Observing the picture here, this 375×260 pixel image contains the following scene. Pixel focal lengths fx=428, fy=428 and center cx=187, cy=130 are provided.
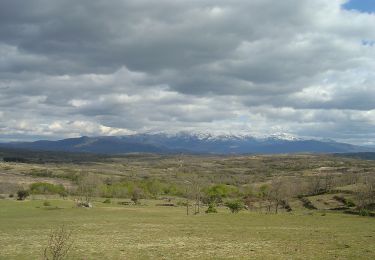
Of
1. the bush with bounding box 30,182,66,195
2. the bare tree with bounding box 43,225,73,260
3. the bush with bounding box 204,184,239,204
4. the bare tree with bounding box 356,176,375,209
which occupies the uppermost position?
the bare tree with bounding box 43,225,73,260

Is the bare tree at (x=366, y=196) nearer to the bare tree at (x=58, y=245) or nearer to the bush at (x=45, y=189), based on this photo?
the bare tree at (x=58, y=245)

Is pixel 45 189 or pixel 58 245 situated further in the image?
pixel 45 189

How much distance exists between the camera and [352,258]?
1140 inches

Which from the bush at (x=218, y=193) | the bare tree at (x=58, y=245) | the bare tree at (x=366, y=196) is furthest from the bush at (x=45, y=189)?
the bare tree at (x=58, y=245)

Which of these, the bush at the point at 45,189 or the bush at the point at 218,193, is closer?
A: the bush at the point at 218,193

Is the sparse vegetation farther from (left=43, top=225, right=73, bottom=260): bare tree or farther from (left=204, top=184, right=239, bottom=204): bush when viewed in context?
(left=43, top=225, right=73, bottom=260): bare tree

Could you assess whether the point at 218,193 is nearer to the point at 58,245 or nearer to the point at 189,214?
the point at 189,214

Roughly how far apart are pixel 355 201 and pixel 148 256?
10518 cm

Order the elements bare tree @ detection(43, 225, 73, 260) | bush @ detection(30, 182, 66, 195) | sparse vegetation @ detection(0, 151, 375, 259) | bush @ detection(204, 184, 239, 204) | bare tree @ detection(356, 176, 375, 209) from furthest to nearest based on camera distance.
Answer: bush @ detection(30, 182, 66, 195), bush @ detection(204, 184, 239, 204), bare tree @ detection(356, 176, 375, 209), sparse vegetation @ detection(0, 151, 375, 259), bare tree @ detection(43, 225, 73, 260)

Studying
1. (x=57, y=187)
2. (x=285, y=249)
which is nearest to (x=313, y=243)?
(x=285, y=249)

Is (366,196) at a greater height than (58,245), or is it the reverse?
(58,245)

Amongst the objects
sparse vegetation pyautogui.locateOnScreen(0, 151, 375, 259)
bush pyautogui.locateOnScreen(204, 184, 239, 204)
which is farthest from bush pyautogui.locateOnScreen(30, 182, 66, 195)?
bush pyautogui.locateOnScreen(204, 184, 239, 204)

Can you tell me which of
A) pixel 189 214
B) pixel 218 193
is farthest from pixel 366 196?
pixel 218 193

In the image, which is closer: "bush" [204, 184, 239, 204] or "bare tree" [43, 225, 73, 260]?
"bare tree" [43, 225, 73, 260]
